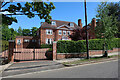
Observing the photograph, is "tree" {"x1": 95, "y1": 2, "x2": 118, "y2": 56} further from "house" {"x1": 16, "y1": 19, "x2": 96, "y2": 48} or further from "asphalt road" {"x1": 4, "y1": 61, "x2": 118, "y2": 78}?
"house" {"x1": 16, "y1": 19, "x2": 96, "y2": 48}

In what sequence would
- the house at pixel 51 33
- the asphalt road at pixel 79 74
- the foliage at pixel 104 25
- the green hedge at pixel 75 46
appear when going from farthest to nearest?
the house at pixel 51 33 → the green hedge at pixel 75 46 → the foliage at pixel 104 25 → the asphalt road at pixel 79 74

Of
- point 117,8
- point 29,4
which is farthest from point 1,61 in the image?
point 117,8

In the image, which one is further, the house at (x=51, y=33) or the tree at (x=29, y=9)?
the house at (x=51, y=33)

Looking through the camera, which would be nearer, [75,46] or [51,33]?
[75,46]

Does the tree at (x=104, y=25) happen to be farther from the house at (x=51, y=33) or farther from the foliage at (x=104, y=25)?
the house at (x=51, y=33)

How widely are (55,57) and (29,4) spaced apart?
6255mm

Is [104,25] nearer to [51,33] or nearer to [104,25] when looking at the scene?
[104,25]

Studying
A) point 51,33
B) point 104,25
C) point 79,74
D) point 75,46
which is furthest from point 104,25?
point 51,33

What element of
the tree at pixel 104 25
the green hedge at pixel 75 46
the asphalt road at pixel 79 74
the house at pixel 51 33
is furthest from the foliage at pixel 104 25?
the house at pixel 51 33

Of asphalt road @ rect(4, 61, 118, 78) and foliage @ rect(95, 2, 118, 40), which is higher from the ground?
foliage @ rect(95, 2, 118, 40)

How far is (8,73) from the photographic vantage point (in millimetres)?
6055

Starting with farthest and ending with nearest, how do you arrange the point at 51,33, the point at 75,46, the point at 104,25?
the point at 51,33, the point at 75,46, the point at 104,25

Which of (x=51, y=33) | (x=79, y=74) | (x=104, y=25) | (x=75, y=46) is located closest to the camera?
(x=79, y=74)

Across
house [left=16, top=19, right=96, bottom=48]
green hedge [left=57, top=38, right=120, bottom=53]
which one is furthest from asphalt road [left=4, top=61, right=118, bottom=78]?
house [left=16, top=19, right=96, bottom=48]
